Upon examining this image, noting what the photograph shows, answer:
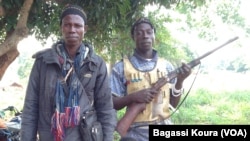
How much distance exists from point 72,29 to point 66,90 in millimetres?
337

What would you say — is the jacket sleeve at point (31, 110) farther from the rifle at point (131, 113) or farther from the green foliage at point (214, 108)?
the green foliage at point (214, 108)

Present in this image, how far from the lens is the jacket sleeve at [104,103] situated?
206 cm

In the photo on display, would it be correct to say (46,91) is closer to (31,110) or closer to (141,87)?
(31,110)

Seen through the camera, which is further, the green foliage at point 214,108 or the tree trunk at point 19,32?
the green foliage at point 214,108

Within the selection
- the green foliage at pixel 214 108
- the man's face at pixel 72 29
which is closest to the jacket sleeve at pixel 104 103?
the man's face at pixel 72 29

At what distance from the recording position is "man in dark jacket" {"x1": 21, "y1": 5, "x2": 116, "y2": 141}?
1955mm

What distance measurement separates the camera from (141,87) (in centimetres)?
254

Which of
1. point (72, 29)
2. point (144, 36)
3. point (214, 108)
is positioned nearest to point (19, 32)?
point (144, 36)

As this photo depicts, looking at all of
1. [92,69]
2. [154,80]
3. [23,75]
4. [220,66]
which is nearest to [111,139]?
[92,69]

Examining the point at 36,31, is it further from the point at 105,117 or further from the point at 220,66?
the point at 220,66

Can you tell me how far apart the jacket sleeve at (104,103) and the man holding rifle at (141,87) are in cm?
40

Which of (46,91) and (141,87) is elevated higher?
(141,87)

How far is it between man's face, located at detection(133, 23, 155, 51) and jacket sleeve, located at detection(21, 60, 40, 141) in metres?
0.82

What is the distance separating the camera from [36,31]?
5.44 m
